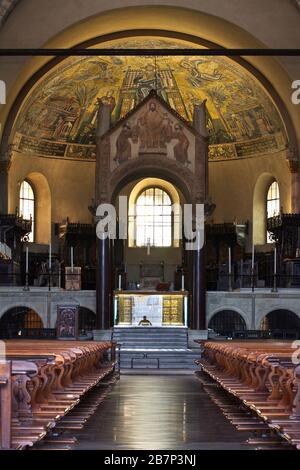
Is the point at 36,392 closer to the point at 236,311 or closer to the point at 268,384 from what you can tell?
the point at 268,384

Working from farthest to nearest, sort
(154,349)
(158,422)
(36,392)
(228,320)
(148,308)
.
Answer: (228,320) → (148,308) → (154,349) → (158,422) → (36,392)

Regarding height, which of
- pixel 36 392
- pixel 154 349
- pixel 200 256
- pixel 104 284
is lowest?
pixel 154 349

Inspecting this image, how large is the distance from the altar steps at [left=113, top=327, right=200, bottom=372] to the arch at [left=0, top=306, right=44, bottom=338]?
3.71m

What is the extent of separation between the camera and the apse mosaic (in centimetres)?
3678

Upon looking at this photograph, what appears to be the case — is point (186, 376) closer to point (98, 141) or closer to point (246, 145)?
point (98, 141)

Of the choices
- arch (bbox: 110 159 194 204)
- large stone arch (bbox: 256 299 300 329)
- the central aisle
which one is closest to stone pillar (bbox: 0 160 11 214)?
arch (bbox: 110 159 194 204)

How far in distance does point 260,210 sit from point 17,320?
1204 cm

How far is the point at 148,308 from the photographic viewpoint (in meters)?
33.1

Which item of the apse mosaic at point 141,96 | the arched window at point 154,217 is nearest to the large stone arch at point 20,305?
the apse mosaic at point 141,96

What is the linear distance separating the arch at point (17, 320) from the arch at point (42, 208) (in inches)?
231

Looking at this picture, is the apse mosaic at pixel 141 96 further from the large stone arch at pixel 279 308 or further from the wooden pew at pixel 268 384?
the wooden pew at pixel 268 384

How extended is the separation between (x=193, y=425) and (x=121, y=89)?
1073 inches

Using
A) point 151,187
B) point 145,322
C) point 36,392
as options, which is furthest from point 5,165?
point 36,392
